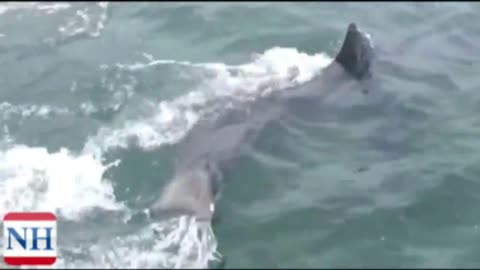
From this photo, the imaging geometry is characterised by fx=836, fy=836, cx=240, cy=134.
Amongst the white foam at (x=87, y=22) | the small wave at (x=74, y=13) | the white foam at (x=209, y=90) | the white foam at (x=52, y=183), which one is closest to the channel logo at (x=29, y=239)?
the white foam at (x=52, y=183)

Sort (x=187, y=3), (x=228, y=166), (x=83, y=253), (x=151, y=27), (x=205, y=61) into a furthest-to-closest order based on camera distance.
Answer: (x=187, y=3) < (x=151, y=27) < (x=205, y=61) < (x=228, y=166) < (x=83, y=253)

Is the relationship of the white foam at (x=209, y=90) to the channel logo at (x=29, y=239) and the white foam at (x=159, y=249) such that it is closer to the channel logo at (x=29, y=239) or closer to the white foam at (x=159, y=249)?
the channel logo at (x=29, y=239)

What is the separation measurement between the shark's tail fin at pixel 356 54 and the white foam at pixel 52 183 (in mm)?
4845

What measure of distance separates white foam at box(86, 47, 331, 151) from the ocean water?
0.04m

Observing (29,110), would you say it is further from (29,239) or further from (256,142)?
(256,142)

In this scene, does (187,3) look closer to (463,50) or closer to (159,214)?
(463,50)

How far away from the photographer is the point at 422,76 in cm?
1703

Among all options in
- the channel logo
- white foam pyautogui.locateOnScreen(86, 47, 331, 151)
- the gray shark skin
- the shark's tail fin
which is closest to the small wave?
white foam pyautogui.locateOnScreen(86, 47, 331, 151)

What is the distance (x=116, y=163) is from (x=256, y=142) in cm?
234

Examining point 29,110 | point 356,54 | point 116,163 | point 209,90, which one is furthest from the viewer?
point 209,90

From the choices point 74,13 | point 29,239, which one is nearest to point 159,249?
point 29,239

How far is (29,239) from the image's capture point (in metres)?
11.7

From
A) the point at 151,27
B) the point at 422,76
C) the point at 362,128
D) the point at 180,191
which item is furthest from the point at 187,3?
the point at 180,191

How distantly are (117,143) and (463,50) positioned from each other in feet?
28.2
